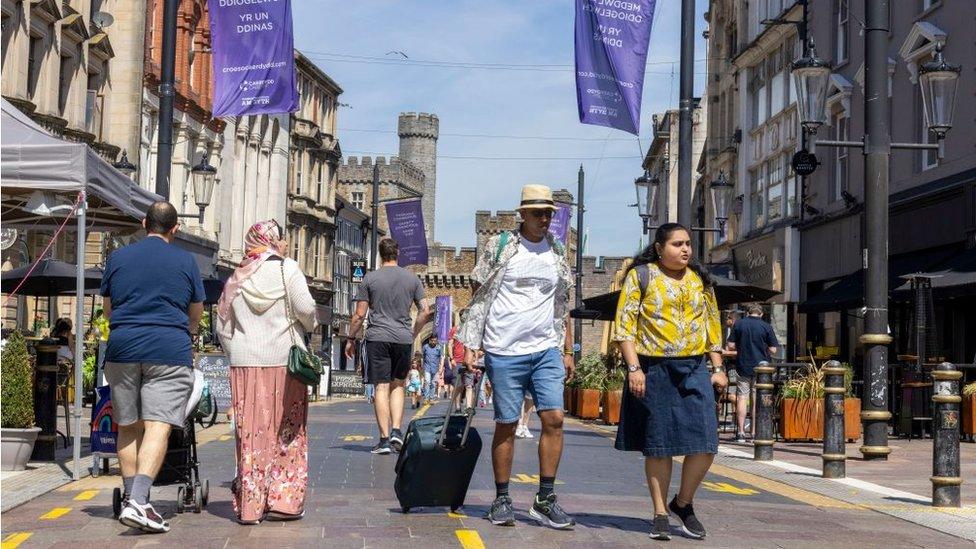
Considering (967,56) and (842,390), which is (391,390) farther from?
(967,56)

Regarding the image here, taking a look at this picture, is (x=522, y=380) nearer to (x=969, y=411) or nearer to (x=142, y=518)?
(x=142, y=518)

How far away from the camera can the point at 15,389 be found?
11688 mm

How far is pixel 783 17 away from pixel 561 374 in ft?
93.6

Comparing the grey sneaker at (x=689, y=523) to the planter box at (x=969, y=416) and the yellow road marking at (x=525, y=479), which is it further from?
the planter box at (x=969, y=416)

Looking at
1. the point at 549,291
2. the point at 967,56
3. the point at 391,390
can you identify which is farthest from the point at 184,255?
the point at 967,56

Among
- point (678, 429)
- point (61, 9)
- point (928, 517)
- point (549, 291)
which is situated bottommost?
point (928, 517)

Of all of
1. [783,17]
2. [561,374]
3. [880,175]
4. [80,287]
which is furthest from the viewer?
[783,17]

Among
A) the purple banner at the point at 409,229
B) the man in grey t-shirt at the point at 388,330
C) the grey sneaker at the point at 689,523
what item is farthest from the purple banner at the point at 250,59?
the purple banner at the point at 409,229

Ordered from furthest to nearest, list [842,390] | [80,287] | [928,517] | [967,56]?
[967,56] → [842,390] → [80,287] → [928,517]

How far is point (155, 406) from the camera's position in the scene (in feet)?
27.0

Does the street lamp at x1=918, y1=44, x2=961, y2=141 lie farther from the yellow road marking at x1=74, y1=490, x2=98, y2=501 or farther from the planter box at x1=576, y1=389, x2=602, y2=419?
the planter box at x1=576, y1=389, x2=602, y2=419

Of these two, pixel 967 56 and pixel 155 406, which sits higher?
pixel 967 56

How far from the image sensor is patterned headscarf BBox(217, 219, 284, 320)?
864 cm

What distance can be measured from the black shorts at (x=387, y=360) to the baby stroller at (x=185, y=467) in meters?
3.89
